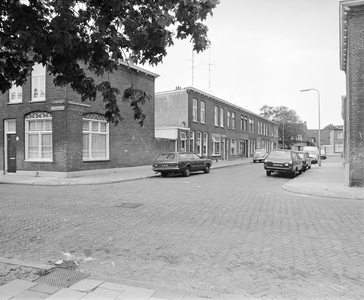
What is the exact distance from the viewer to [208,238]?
5738mm

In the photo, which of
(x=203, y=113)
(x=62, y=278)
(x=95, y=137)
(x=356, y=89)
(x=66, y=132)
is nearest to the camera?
(x=62, y=278)

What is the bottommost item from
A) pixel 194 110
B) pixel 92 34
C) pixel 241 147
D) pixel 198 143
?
pixel 241 147

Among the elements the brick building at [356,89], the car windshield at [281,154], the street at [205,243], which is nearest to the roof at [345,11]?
the brick building at [356,89]

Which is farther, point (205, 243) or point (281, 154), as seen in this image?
point (281, 154)

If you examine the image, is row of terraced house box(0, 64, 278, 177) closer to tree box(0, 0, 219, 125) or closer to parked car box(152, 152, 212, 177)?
parked car box(152, 152, 212, 177)

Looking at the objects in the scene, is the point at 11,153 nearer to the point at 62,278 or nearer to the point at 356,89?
the point at 62,278

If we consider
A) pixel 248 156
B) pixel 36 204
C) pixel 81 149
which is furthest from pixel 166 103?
pixel 36 204

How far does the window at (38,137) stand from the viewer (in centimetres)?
1819

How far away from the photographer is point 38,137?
18.5 m

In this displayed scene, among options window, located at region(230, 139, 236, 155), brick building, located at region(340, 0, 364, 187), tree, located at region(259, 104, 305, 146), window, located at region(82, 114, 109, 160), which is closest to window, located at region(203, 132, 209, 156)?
window, located at region(230, 139, 236, 155)

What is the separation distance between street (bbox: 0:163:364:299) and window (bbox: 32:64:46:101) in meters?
10.7

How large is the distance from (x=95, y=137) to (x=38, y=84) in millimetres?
4587

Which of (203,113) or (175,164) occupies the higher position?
(203,113)

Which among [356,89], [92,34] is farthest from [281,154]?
[92,34]
